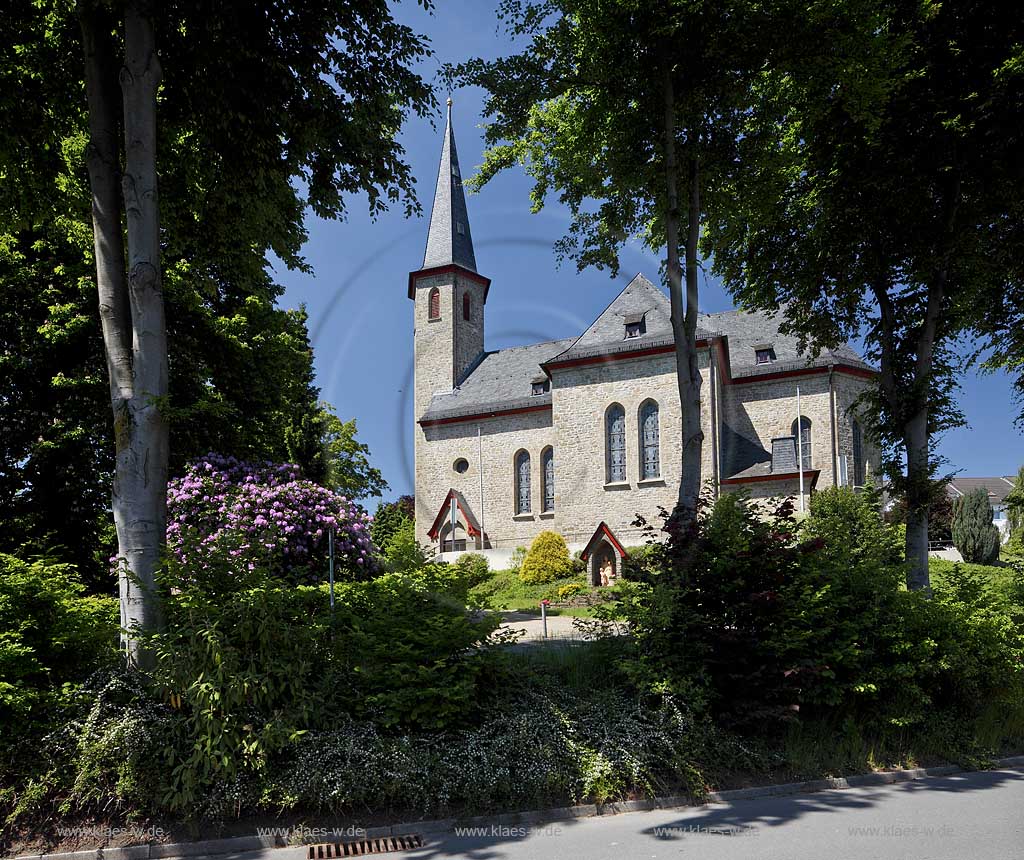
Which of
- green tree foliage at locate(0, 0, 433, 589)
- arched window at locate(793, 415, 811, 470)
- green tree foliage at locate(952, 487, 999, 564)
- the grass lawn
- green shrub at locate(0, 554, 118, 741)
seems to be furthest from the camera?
green tree foliage at locate(952, 487, 999, 564)

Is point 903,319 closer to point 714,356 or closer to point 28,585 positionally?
point 28,585

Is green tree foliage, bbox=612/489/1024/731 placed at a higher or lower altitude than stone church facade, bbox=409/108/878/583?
lower

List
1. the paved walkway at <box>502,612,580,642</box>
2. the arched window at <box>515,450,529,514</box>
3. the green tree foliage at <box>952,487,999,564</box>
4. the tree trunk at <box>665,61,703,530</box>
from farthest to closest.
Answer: the arched window at <box>515,450,529,514</box> < the green tree foliage at <box>952,487,999,564</box> < the paved walkway at <box>502,612,580,642</box> < the tree trunk at <box>665,61,703,530</box>

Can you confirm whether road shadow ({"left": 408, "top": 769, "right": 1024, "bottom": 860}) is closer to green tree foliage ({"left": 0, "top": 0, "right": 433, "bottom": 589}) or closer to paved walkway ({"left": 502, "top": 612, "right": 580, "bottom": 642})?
green tree foliage ({"left": 0, "top": 0, "right": 433, "bottom": 589})

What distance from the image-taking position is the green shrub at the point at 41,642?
5332 millimetres

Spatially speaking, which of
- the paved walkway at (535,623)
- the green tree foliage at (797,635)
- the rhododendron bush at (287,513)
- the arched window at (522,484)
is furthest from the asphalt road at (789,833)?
the arched window at (522,484)

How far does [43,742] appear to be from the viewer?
5.33 meters

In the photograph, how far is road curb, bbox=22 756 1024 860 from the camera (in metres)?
4.89

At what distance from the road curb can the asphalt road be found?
90 mm

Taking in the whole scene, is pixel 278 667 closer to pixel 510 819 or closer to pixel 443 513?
pixel 510 819

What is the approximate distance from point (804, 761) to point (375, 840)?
160 inches

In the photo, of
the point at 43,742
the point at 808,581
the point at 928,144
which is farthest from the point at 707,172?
the point at 43,742

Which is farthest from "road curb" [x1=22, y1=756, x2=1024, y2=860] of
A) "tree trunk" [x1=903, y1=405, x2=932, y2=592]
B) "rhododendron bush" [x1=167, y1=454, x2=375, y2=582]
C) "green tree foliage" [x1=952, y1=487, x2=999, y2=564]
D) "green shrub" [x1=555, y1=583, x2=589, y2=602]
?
"green tree foliage" [x1=952, y1=487, x2=999, y2=564]

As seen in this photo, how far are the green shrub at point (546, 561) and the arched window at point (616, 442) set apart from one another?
13.2ft
